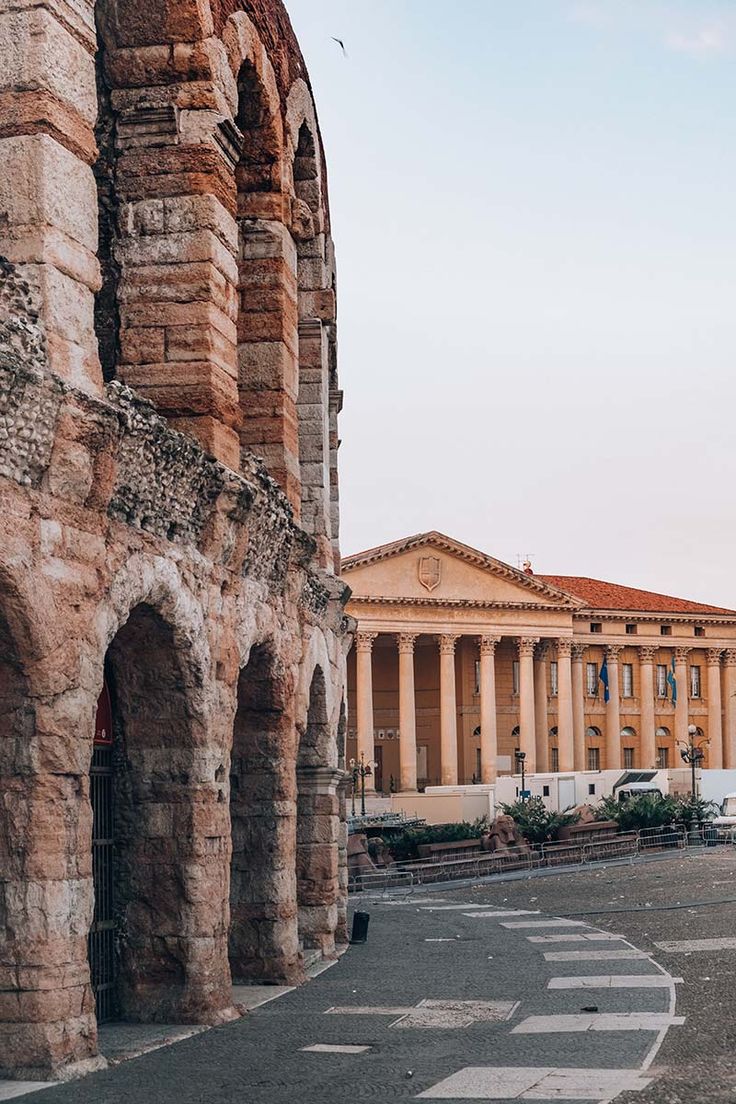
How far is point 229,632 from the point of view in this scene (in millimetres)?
13367

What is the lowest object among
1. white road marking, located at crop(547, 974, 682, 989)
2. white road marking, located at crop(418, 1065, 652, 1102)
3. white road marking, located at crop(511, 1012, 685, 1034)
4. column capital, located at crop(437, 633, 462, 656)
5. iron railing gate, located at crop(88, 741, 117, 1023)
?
white road marking, located at crop(547, 974, 682, 989)

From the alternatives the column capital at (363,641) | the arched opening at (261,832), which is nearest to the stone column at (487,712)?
the column capital at (363,641)

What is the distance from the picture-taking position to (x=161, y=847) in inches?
494

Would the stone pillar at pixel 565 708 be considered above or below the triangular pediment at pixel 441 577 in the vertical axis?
below

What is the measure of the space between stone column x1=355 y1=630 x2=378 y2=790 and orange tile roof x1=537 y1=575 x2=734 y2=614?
13759 mm

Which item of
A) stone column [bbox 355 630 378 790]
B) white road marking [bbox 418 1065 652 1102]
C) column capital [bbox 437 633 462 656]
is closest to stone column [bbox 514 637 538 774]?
column capital [bbox 437 633 462 656]

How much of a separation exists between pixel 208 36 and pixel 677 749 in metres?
77.1

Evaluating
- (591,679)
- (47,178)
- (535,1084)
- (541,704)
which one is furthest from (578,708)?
(47,178)

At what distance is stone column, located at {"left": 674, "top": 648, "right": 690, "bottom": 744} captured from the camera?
85.7 m

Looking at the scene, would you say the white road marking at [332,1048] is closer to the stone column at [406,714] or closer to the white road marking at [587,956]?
the white road marking at [587,956]

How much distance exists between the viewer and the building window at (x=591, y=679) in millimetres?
84500

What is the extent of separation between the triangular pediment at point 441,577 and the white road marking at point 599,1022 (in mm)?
61581

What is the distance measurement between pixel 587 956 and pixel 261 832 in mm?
4641

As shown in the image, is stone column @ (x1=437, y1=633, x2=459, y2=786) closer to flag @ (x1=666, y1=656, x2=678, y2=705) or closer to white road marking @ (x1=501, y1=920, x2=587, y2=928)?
flag @ (x1=666, y1=656, x2=678, y2=705)
